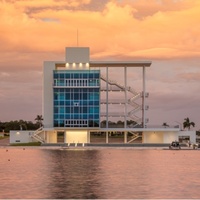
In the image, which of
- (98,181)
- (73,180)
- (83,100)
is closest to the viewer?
(98,181)

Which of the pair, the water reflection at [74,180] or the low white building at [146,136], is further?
the low white building at [146,136]

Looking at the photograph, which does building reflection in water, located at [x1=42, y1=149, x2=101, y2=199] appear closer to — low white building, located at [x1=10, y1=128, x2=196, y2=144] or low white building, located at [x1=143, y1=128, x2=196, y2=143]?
low white building, located at [x1=10, y1=128, x2=196, y2=144]

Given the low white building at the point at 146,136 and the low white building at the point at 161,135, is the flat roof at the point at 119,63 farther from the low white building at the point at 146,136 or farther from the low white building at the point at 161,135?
the low white building at the point at 161,135

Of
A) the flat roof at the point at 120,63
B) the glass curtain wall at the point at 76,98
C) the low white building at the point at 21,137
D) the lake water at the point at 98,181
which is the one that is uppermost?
the flat roof at the point at 120,63

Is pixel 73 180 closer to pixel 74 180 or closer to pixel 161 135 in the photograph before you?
pixel 74 180

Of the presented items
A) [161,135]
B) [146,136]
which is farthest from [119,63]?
[161,135]

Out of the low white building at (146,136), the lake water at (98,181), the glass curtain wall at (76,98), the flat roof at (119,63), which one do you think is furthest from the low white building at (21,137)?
the lake water at (98,181)

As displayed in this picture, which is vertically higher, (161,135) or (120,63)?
(120,63)

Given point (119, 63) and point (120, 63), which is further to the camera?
point (119, 63)

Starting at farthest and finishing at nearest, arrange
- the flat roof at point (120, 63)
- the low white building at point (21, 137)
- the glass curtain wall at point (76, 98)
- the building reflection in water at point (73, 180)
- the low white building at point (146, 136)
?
the low white building at point (21, 137) < the low white building at point (146, 136) < the flat roof at point (120, 63) < the glass curtain wall at point (76, 98) < the building reflection in water at point (73, 180)

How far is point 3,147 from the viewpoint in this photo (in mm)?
189375

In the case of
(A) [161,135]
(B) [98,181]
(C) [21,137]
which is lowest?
(B) [98,181]

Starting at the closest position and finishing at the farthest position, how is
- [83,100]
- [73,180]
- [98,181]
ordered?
[98,181] < [73,180] < [83,100]

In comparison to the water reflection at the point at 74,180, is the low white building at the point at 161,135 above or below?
above
